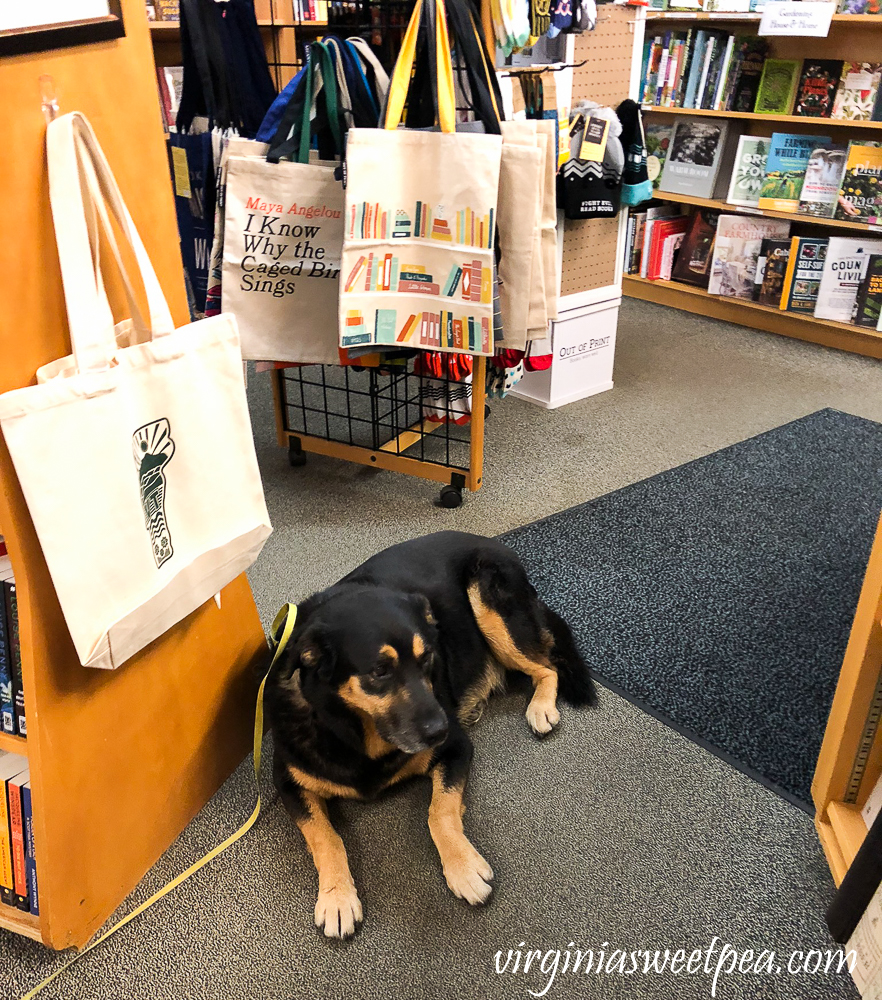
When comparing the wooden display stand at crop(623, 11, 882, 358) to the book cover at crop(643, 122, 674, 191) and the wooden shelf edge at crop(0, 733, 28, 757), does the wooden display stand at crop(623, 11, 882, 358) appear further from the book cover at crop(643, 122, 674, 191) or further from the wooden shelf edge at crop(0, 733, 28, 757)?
the wooden shelf edge at crop(0, 733, 28, 757)

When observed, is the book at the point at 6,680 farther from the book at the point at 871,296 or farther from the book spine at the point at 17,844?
the book at the point at 871,296

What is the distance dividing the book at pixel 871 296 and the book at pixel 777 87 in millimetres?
865

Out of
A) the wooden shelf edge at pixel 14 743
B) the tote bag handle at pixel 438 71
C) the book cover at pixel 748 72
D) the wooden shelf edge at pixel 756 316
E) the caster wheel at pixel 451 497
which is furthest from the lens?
the book cover at pixel 748 72

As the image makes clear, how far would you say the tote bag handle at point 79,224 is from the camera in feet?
3.48

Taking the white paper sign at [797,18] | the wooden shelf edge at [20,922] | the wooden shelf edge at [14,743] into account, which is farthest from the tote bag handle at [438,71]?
the white paper sign at [797,18]

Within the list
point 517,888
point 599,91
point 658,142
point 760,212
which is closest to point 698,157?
point 658,142

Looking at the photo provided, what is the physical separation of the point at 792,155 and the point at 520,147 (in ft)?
7.93

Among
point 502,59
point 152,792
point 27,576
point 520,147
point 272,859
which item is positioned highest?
point 502,59

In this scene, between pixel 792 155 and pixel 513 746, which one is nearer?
pixel 513 746

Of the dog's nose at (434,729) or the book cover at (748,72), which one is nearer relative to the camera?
the dog's nose at (434,729)

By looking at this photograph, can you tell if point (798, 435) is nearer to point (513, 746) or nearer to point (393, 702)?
point (513, 746)

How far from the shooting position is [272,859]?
1506mm

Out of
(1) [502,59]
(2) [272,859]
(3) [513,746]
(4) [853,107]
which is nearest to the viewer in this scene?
(2) [272,859]

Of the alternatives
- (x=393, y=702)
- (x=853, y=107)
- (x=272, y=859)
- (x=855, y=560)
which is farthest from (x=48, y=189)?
(x=853, y=107)
